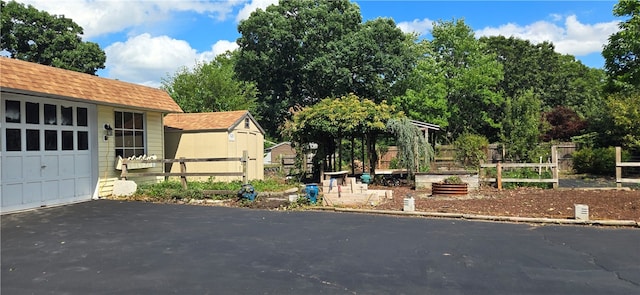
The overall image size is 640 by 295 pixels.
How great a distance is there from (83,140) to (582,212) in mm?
11567

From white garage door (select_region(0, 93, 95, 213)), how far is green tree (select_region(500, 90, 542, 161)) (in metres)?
17.6

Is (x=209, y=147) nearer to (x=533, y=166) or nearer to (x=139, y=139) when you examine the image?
(x=139, y=139)

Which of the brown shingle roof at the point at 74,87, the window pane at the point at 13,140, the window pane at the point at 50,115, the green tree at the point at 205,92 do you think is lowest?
the window pane at the point at 13,140

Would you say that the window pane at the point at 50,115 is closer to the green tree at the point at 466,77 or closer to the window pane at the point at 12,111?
the window pane at the point at 12,111

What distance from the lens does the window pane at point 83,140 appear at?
36.4 ft

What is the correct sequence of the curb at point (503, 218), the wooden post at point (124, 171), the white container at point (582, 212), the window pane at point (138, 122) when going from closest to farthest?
1. the curb at point (503, 218)
2. the white container at point (582, 212)
3. the wooden post at point (124, 171)
4. the window pane at point (138, 122)

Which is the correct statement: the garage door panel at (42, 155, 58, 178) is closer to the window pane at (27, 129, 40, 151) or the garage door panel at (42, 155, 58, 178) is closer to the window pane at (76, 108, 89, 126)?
the window pane at (27, 129, 40, 151)

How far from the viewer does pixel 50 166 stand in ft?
33.6

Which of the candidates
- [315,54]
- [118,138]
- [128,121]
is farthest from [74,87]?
[315,54]

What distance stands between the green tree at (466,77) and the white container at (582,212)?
24.4 meters

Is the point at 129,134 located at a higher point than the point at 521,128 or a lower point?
lower

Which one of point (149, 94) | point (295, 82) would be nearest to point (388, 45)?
point (295, 82)

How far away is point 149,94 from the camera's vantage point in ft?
44.7

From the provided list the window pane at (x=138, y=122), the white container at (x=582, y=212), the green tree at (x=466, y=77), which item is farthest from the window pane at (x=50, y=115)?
the green tree at (x=466, y=77)
